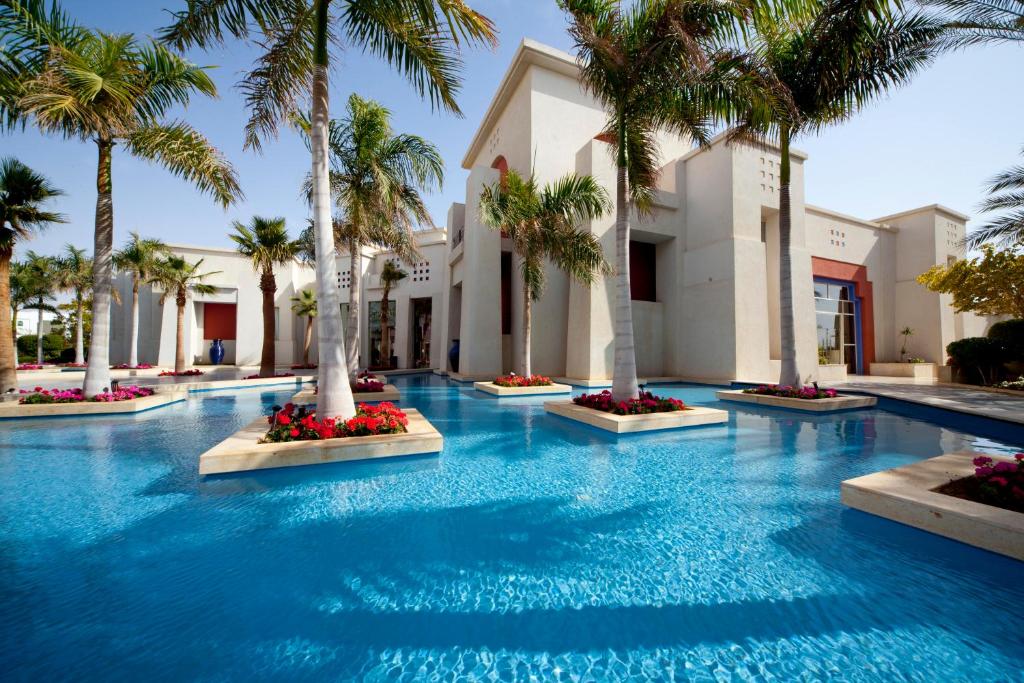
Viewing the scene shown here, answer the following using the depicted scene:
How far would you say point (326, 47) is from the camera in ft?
20.5

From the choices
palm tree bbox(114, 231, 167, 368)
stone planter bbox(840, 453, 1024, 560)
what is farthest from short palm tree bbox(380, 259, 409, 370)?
stone planter bbox(840, 453, 1024, 560)

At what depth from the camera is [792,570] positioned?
2.96 metres

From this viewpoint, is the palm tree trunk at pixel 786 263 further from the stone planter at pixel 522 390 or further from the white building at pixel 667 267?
the stone planter at pixel 522 390

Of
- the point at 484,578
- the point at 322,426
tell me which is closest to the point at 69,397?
the point at 322,426

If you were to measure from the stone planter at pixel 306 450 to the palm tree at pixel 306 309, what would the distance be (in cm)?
2247

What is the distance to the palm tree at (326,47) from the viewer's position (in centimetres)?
596

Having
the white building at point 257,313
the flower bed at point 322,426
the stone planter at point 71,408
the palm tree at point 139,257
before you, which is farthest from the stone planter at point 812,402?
the palm tree at point 139,257

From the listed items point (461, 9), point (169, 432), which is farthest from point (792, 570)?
point (169, 432)

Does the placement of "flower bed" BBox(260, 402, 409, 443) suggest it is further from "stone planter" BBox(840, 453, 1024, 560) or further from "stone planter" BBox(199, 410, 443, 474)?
"stone planter" BBox(840, 453, 1024, 560)

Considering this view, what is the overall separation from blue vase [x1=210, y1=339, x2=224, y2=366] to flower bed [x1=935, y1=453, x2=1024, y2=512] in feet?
108

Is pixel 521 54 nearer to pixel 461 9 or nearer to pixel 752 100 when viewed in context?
pixel 752 100

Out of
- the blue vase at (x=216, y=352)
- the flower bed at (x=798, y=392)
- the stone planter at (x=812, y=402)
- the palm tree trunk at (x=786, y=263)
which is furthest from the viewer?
the blue vase at (x=216, y=352)

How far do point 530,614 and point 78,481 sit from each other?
5861 millimetres

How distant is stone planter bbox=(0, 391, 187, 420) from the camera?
8.86 metres
